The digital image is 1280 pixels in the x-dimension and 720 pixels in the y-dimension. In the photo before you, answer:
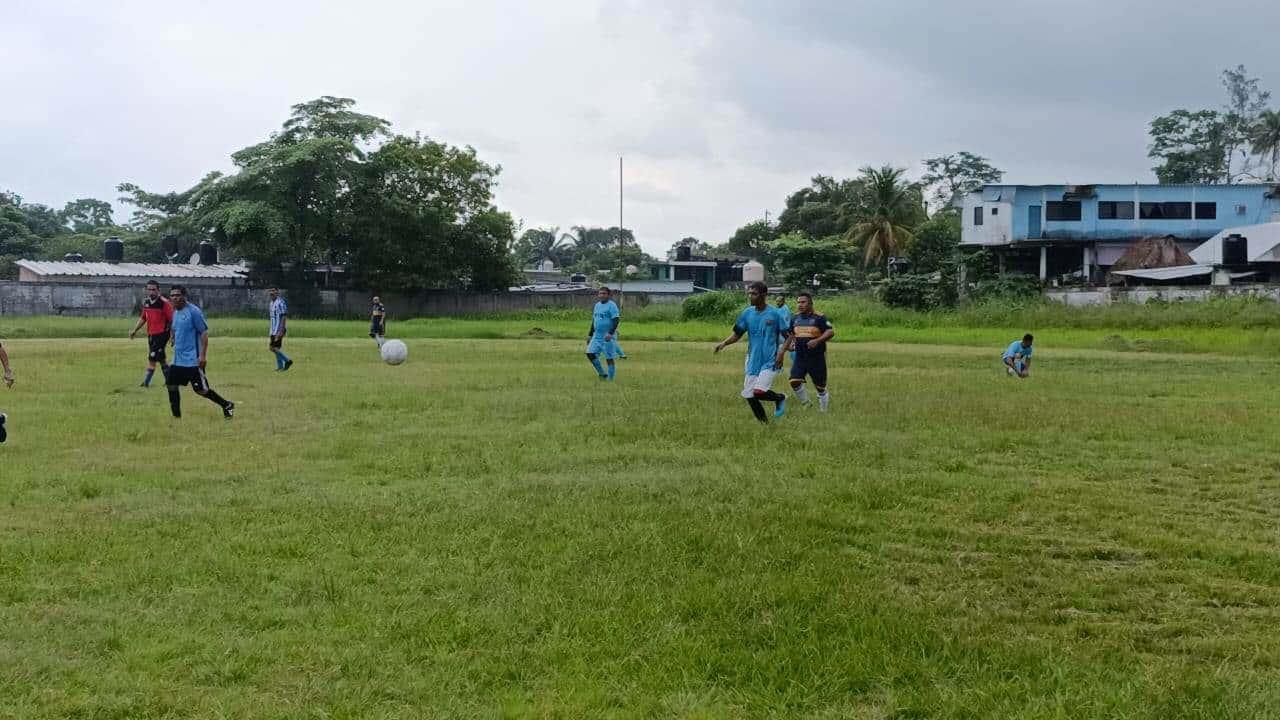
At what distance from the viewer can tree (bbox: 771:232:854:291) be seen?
61969 mm

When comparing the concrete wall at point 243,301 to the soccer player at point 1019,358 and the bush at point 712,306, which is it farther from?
the soccer player at point 1019,358

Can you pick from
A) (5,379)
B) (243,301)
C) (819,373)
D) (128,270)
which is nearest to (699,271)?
(243,301)

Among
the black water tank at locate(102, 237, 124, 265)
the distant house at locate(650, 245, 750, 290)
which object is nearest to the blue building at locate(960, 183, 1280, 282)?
the distant house at locate(650, 245, 750, 290)

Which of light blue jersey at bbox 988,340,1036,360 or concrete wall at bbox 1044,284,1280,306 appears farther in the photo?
concrete wall at bbox 1044,284,1280,306

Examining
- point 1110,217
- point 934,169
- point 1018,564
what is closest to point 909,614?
point 1018,564

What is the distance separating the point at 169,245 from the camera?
225 feet

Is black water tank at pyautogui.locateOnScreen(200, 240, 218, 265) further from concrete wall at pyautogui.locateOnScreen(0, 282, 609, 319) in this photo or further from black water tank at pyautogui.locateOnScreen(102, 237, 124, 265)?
concrete wall at pyautogui.locateOnScreen(0, 282, 609, 319)

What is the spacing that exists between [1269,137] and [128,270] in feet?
221

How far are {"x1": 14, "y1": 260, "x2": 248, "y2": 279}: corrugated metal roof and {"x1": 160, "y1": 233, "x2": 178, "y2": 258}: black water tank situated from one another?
920cm

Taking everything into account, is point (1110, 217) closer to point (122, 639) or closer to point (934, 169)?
point (934, 169)

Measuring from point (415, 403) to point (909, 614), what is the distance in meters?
10.8

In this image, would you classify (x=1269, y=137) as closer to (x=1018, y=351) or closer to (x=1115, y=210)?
(x=1115, y=210)

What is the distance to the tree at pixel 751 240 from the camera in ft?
277

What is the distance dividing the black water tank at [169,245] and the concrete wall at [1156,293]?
2068 inches
